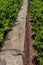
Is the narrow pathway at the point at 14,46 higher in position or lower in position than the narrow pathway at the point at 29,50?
higher

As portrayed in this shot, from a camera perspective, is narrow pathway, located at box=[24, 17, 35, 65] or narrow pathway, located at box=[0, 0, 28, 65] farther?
narrow pathway, located at box=[24, 17, 35, 65]

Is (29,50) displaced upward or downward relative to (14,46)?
downward

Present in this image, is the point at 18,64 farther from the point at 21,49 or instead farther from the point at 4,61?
the point at 21,49

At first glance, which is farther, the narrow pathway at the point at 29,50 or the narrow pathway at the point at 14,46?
the narrow pathway at the point at 29,50

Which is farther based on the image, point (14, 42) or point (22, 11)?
point (22, 11)

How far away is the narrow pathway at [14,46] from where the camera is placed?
500 cm

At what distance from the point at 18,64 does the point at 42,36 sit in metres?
1.51

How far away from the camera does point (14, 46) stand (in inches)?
229

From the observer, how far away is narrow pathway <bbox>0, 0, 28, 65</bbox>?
500 centimetres

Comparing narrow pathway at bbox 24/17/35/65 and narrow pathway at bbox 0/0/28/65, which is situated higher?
narrow pathway at bbox 0/0/28/65

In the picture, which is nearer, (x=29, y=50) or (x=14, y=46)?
(x=14, y=46)

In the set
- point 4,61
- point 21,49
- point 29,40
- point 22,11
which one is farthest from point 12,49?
point 22,11

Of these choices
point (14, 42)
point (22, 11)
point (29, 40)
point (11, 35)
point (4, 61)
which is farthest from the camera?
point (22, 11)

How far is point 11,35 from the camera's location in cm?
653
